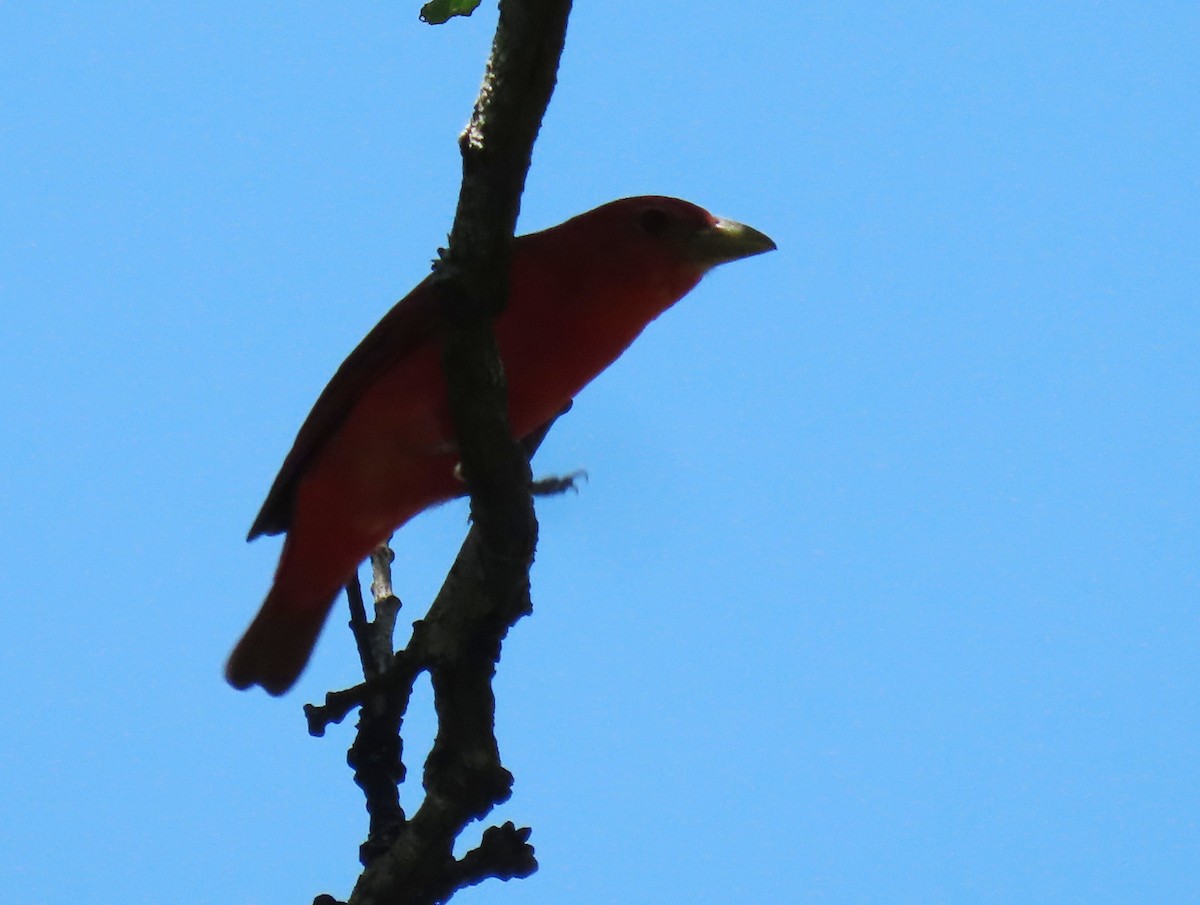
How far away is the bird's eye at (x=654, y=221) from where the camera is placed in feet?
15.3

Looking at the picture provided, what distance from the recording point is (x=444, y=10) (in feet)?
9.48

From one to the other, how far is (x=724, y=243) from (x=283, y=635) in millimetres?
2115

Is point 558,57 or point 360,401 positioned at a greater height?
point 360,401

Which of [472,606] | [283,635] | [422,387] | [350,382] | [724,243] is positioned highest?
[724,243]

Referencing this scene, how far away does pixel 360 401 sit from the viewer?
464cm

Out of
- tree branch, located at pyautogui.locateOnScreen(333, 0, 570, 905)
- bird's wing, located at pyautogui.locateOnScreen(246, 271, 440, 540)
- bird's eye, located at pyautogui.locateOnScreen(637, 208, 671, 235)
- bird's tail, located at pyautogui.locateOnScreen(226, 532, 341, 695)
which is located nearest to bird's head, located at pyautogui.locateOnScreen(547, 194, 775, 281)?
bird's eye, located at pyautogui.locateOnScreen(637, 208, 671, 235)

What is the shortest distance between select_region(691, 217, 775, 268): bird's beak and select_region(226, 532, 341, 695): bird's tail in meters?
1.77

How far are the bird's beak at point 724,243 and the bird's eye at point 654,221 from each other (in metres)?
0.12

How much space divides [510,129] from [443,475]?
6.01ft

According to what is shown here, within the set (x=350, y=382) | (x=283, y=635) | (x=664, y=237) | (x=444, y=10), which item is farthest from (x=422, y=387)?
(x=444, y=10)

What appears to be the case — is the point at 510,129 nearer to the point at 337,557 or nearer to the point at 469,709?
the point at 469,709

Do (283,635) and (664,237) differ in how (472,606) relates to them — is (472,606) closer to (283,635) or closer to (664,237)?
(283,635)

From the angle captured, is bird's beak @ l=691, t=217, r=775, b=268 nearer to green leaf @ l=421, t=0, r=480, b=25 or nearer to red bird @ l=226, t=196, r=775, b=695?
red bird @ l=226, t=196, r=775, b=695

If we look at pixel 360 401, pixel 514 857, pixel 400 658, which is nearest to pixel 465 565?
pixel 400 658
